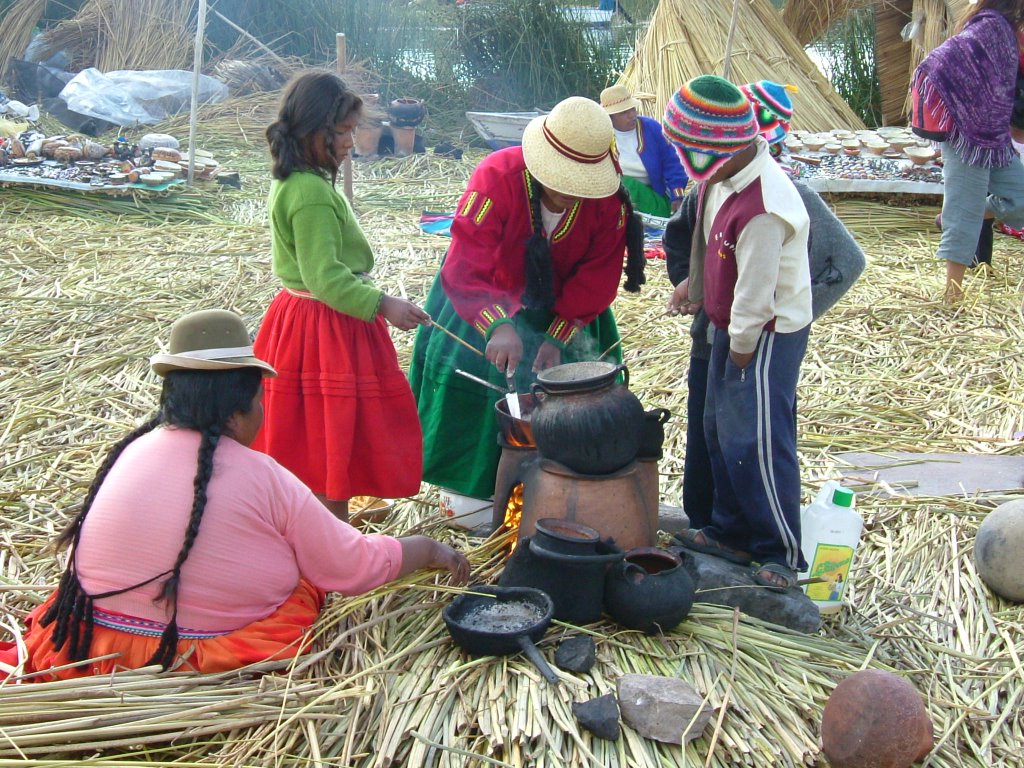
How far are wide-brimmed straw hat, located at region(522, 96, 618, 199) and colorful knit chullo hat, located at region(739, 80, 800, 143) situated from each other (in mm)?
481

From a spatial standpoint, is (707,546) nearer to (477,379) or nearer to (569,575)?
(569,575)

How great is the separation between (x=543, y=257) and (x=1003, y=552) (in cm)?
184

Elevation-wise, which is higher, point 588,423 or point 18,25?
point 18,25

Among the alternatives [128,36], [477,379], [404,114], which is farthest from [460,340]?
[128,36]

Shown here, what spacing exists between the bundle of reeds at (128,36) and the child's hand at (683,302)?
41.3ft

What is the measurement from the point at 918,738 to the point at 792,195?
150 cm

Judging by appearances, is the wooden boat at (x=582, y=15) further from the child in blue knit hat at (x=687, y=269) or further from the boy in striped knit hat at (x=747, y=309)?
the boy in striped knit hat at (x=747, y=309)

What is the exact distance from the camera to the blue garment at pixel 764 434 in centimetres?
303

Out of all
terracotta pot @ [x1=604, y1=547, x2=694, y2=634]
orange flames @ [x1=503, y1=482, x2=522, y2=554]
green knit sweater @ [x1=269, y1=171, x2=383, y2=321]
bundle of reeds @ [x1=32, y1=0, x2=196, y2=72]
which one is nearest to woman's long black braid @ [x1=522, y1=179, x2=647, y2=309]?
green knit sweater @ [x1=269, y1=171, x2=383, y2=321]

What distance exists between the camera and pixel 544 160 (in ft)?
10.7

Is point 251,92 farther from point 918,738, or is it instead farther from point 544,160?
point 918,738

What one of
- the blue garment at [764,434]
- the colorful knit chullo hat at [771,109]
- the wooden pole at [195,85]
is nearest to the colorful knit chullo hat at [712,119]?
the colorful knit chullo hat at [771,109]

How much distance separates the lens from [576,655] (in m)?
2.70

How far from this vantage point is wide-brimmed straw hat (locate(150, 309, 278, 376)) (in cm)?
251
